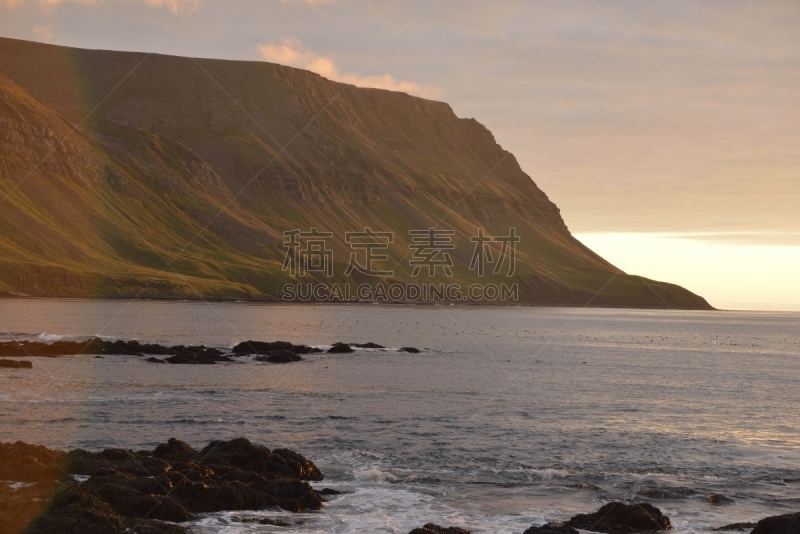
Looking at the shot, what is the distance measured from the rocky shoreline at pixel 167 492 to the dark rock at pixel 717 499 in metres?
3.50

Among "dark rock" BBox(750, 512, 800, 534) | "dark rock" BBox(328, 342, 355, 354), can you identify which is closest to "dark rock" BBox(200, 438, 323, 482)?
"dark rock" BBox(750, 512, 800, 534)

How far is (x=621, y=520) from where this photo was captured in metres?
25.3

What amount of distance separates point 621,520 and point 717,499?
20.8ft

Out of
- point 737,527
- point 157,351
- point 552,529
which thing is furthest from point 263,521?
A: point 157,351

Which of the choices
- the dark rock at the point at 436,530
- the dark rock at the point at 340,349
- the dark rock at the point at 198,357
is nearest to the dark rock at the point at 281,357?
the dark rock at the point at 198,357

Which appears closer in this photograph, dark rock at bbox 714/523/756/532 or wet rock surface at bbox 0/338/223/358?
dark rock at bbox 714/523/756/532

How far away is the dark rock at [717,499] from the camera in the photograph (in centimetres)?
2920

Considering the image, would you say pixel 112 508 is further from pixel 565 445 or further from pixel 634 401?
pixel 634 401

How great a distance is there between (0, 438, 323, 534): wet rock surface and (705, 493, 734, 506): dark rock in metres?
14.1

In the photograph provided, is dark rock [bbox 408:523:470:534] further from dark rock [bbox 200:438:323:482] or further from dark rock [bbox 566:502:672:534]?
dark rock [bbox 200:438:323:482]

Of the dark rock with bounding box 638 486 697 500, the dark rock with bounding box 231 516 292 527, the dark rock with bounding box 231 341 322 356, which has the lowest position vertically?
the dark rock with bounding box 231 516 292 527

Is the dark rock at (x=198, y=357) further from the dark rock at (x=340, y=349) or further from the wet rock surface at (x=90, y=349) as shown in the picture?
the dark rock at (x=340, y=349)

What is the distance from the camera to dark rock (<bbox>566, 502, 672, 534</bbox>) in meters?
A: 24.9

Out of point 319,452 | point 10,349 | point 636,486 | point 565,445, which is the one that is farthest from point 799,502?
point 10,349
